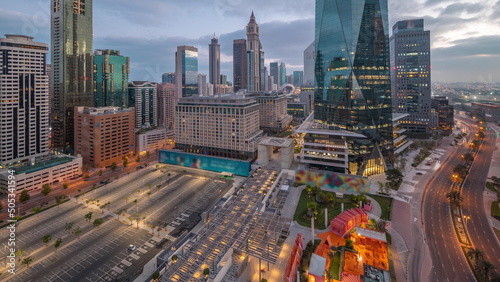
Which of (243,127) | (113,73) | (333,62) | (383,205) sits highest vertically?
(113,73)

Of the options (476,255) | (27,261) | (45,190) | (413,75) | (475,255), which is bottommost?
(27,261)

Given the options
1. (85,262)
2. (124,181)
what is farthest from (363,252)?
(124,181)

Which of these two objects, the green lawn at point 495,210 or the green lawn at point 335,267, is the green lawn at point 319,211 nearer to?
the green lawn at point 335,267

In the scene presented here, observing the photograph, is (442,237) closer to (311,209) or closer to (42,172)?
(311,209)

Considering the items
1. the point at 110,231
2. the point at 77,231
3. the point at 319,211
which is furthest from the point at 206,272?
the point at 319,211

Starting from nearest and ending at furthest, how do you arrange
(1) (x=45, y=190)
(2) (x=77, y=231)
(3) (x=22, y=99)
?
(2) (x=77, y=231) < (1) (x=45, y=190) < (3) (x=22, y=99)

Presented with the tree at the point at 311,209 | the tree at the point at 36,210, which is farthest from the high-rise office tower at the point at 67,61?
the tree at the point at 311,209

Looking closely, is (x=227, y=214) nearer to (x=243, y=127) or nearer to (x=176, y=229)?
(x=176, y=229)
